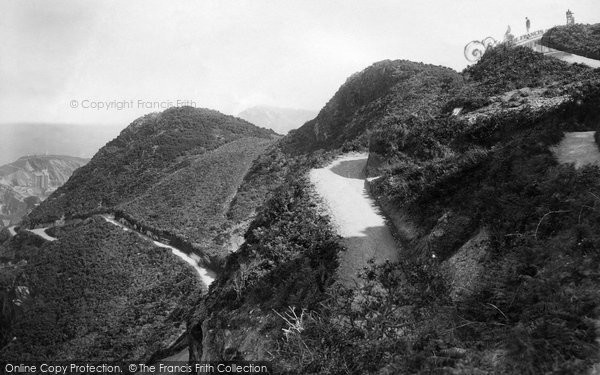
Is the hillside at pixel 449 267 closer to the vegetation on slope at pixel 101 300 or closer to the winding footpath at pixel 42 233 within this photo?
the vegetation on slope at pixel 101 300

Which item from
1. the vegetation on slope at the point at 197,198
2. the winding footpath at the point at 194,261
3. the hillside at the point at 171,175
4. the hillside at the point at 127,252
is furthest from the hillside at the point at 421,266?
the hillside at the point at 171,175

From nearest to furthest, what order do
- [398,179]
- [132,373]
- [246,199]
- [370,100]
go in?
[398,179]
[132,373]
[246,199]
[370,100]

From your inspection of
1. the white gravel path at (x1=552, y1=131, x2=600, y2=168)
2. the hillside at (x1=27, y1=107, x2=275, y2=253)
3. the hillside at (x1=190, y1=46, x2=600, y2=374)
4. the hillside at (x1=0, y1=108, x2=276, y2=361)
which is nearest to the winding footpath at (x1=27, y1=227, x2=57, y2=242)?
the hillside at (x1=0, y1=108, x2=276, y2=361)

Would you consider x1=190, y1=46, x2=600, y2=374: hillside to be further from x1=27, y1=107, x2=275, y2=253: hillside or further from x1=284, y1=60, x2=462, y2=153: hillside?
x1=27, y1=107, x2=275, y2=253: hillside

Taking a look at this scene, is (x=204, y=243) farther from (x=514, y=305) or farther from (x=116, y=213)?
(x=514, y=305)

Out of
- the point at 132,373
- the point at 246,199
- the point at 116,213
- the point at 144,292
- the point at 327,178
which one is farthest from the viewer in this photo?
the point at 116,213

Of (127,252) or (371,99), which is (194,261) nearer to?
(127,252)

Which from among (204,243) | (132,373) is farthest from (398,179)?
(204,243)

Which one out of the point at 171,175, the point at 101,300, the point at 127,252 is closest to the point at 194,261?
the point at 101,300
